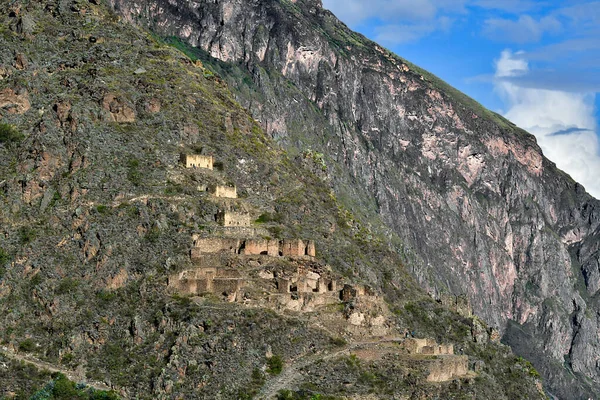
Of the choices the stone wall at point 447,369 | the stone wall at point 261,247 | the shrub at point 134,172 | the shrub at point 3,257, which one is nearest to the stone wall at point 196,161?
the shrub at point 134,172

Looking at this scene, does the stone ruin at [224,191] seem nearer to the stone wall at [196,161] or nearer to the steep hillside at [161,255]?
the steep hillside at [161,255]

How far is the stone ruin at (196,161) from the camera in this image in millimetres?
126938

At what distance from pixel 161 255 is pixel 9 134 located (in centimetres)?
3063

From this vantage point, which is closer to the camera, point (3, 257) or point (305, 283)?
point (305, 283)

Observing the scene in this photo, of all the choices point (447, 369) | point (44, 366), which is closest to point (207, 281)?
point (44, 366)

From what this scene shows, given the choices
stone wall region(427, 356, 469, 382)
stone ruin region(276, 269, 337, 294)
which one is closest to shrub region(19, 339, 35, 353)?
stone ruin region(276, 269, 337, 294)

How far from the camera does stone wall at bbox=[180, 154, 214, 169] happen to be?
4998 inches

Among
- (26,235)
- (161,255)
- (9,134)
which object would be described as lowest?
(161,255)

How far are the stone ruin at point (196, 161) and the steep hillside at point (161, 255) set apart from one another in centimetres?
27

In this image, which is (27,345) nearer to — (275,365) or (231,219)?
(275,365)

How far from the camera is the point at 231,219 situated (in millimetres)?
115188

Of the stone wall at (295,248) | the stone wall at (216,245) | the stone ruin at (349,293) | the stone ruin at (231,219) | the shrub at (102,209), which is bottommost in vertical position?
the stone ruin at (349,293)

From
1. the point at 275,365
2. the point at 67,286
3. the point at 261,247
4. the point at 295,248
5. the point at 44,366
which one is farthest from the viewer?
the point at 295,248

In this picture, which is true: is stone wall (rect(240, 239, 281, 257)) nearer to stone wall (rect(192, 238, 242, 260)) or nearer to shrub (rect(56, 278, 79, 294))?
stone wall (rect(192, 238, 242, 260))
